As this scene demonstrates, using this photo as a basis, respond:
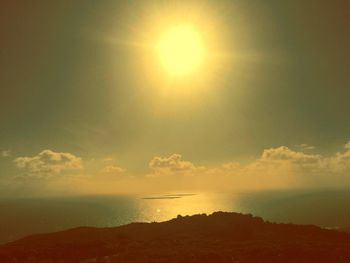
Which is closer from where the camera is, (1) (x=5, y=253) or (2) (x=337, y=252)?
(2) (x=337, y=252)

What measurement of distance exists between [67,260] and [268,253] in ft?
105

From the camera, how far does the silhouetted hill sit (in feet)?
174

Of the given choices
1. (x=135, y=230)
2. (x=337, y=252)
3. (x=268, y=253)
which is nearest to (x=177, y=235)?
(x=135, y=230)

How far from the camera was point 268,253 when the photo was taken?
53750mm

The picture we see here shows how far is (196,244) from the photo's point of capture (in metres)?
64.2

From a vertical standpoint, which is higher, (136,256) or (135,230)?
(135,230)

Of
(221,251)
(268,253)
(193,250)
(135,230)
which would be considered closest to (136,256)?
(193,250)

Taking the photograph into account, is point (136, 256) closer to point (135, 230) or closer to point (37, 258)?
point (37, 258)

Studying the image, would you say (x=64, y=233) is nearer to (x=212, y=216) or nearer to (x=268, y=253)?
(x=212, y=216)

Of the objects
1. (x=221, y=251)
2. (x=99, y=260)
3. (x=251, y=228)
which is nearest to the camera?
(x=99, y=260)

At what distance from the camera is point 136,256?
178ft

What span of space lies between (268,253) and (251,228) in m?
24.5

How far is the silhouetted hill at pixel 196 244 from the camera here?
5306cm

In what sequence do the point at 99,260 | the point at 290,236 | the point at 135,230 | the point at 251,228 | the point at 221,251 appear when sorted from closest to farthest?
1. the point at 99,260
2. the point at 221,251
3. the point at 290,236
4. the point at 251,228
5. the point at 135,230
